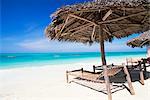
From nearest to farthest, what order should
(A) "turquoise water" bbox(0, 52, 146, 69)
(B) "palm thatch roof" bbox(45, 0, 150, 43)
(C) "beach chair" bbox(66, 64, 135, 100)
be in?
(B) "palm thatch roof" bbox(45, 0, 150, 43), (C) "beach chair" bbox(66, 64, 135, 100), (A) "turquoise water" bbox(0, 52, 146, 69)

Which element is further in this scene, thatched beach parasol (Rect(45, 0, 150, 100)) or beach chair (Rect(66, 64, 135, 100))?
beach chair (Rect(66, 64, 135, 100))

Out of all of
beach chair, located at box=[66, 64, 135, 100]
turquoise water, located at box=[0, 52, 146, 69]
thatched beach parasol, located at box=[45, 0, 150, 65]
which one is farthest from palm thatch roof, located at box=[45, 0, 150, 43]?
turquoise water, located at box=[0, 52, 146, 69]

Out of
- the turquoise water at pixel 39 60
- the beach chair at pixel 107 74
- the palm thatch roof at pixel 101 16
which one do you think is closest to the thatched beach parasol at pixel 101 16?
the palm thatch roof at pixel 101 16

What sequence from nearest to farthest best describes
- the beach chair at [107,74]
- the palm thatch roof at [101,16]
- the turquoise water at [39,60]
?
the palm thatch roof at [101,16] < the beach chair at [107,74] < the turquoise water at [39,60]

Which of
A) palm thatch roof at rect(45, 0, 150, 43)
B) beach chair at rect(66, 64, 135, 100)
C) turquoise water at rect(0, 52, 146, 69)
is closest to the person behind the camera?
palm thatch roof at rect(45, 0, 150, 43)

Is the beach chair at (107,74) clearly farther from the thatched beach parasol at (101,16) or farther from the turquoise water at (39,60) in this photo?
the turquoise water at (39,60)

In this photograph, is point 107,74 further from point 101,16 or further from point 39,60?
point 39,60

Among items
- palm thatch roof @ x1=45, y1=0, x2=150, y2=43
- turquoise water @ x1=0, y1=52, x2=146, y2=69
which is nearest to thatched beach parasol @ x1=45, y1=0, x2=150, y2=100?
palm thatch roof @ x1=45, y1=0, x2=150, y2=43

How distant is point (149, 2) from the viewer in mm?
4848

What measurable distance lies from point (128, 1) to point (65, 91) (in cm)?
290

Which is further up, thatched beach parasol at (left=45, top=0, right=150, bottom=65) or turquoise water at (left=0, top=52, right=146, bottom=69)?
thatched beach parasol at (left=45, top=0, right=150, bottom=65)

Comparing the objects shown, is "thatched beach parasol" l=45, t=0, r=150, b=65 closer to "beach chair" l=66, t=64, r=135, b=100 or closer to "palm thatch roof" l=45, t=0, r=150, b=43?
"palm thatch roof" l=45, t=0, r=150, b=43

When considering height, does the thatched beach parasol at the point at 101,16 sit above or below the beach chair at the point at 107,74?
above

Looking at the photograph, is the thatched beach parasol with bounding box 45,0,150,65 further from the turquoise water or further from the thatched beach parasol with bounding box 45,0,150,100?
the turquoise water
